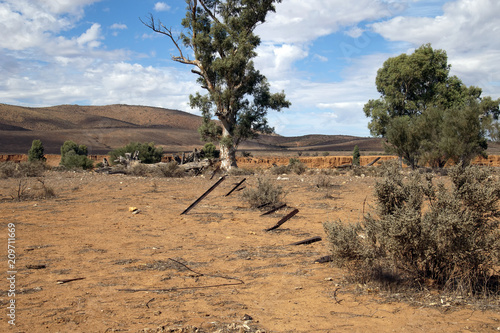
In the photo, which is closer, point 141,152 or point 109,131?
point 141,152

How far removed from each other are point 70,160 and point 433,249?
27658 millimetres

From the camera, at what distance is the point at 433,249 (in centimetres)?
398

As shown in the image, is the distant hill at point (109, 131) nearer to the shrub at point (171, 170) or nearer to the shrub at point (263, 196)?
the shrub at point (171, 170)

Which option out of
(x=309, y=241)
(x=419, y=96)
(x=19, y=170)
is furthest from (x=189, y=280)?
(x=419, y=96)

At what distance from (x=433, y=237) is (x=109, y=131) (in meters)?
86.7

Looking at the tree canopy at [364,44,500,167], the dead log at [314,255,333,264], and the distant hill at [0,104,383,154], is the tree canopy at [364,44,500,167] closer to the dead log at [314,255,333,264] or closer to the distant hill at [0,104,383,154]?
the dead log at [314,255,333,264]

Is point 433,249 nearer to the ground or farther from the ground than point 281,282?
farther from the ground

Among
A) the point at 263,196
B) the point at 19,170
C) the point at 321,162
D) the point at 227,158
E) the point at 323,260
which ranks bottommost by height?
the point at 323,260

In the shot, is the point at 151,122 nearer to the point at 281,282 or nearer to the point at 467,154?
the point at 467,154

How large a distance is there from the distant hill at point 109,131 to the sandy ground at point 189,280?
42.4 meters

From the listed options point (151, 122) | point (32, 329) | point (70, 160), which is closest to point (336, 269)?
point (32, 329)

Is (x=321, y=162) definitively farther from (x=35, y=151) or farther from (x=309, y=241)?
(x=309, y=241)

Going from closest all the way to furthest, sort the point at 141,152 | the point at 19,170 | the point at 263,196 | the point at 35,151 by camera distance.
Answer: the point at 263,196
the point at 19,170
the point at 141,152
the point at 35,151

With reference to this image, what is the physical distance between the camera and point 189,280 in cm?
478
